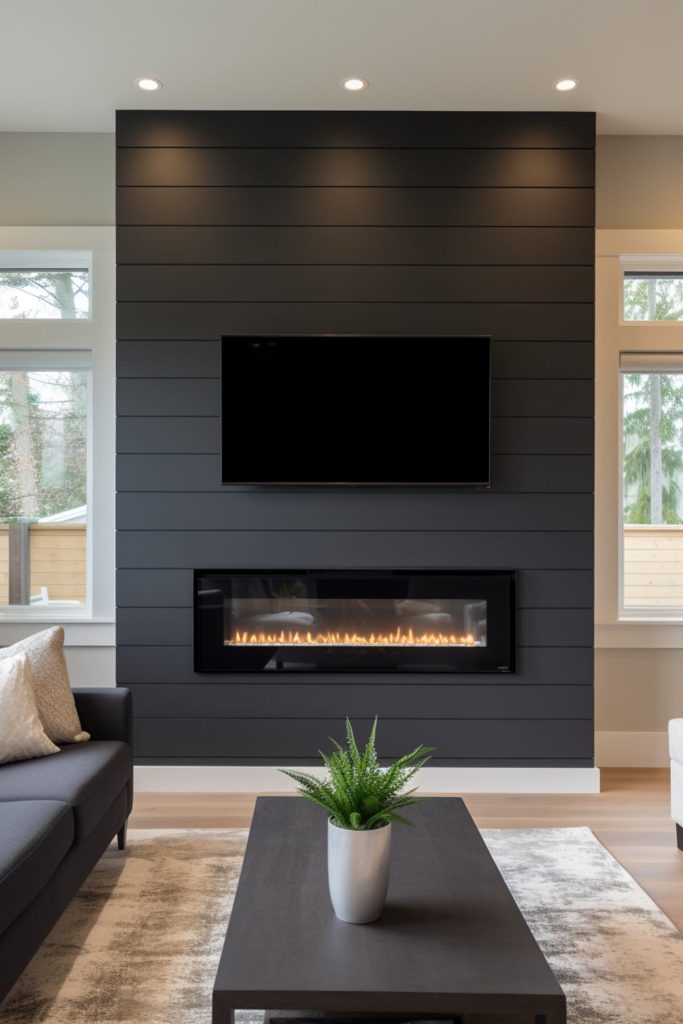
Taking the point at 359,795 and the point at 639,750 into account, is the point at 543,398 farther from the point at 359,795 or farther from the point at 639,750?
the point at 359,795

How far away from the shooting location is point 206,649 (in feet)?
13.3

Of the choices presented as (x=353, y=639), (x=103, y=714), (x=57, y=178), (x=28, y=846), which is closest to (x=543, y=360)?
(x=353, y=639)

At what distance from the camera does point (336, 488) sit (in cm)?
405

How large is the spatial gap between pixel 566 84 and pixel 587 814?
3.23m

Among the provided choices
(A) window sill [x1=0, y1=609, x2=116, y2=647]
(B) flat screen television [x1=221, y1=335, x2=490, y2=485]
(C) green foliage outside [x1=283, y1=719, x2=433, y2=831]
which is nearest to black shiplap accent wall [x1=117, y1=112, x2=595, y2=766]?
(B) flat screen television [x1=221, y1=335, x2=490, y2=485]

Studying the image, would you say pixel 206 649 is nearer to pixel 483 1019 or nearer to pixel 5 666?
pixel 5 666

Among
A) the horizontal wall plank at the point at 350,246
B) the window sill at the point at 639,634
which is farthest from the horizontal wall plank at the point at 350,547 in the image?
the horizontal wall plank at the point at 350,246

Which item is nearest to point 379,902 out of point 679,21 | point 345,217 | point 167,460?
point 167,460

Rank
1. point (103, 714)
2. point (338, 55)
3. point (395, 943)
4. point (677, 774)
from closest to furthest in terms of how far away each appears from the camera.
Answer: point (395, 943) → point (103, 714) → point (677, 774) → point (338, 55)

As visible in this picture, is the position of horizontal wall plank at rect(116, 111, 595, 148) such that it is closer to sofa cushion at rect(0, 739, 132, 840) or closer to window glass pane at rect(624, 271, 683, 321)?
window glass pane at rect(624, 271, 683, 321)

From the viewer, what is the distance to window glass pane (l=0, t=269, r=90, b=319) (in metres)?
4.48

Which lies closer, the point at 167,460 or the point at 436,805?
the point at 436,805

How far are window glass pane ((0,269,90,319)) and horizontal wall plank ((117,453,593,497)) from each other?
101cm

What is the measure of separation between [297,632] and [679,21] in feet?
9.91
